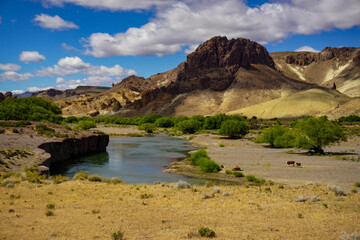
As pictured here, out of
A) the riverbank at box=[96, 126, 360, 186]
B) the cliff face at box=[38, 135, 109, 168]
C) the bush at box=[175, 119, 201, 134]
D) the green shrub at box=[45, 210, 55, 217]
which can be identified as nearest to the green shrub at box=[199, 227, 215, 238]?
the green shrub at box=[45, 210, 55, 217]

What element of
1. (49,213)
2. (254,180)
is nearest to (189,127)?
(254,180)

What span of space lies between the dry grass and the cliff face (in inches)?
579

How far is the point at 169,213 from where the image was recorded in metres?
15.3

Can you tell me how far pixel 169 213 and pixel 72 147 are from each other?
111ft

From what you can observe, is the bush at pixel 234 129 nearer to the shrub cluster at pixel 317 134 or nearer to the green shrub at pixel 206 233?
the shrub cluster at pixel 317 134

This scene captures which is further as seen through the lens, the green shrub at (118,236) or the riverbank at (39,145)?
the riverbank at (39,145)

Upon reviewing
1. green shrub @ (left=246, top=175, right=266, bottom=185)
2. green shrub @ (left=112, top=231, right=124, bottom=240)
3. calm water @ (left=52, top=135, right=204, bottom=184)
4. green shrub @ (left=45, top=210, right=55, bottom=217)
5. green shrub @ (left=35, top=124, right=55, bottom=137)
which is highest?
green shrub @ (left=35, top=124, right=55, bottom=137)

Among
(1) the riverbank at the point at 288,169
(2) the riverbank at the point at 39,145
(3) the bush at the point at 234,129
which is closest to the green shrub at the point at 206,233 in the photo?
(1) the riverbank at the point at 288,169

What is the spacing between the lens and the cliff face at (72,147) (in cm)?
3919

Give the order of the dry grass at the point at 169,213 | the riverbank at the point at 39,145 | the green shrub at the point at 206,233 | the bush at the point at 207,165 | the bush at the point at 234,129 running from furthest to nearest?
the bush at the point at 234,129
the bush at the point at 207,165
the riverbank at the point at 39,145
the dry grass at the point at 169,213
the green shrub at the point at 206,233

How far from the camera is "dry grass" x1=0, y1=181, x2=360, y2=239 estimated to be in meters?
12.1

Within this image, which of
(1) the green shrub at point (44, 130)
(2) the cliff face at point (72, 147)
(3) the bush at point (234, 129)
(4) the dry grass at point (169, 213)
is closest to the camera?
(4) the dry grass at point (169, 213)

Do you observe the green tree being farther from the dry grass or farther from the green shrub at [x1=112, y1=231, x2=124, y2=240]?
the green shrub at [x1=112, y1=231, x2=124, y2=240]

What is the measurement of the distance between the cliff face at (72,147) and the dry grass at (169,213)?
14696mm
